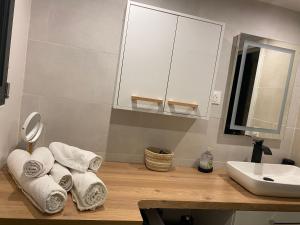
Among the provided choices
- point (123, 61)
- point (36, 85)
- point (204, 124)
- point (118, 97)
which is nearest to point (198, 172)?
point (204, 124)

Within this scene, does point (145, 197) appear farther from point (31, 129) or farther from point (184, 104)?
point (31, 129)

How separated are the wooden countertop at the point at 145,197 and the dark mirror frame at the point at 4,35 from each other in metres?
0.49

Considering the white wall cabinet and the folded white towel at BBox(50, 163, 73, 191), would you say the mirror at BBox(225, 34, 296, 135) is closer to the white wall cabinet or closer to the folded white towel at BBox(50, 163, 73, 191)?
the white wall cabinet

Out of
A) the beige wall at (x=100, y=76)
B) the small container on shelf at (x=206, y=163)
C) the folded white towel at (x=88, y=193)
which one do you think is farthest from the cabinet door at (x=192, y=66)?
the folded white towel at (x=88, y=193)

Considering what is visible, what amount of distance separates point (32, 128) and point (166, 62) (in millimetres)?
840

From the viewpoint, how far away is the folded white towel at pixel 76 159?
1214 millimetres

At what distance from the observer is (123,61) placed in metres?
1.48

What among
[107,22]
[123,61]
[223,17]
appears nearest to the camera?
[123,61]

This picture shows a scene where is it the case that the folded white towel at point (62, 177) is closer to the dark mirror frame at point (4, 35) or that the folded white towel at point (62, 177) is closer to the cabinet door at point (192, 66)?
the dark mirror frame at point (4, 35)

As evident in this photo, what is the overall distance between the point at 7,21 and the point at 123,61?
0.60 m

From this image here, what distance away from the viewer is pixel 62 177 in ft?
3.66

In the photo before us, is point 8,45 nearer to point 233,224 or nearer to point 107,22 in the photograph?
point 107,22

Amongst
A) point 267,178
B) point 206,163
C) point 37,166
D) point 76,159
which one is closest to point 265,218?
point 267,178

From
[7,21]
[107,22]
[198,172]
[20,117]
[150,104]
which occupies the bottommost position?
[198,172]
